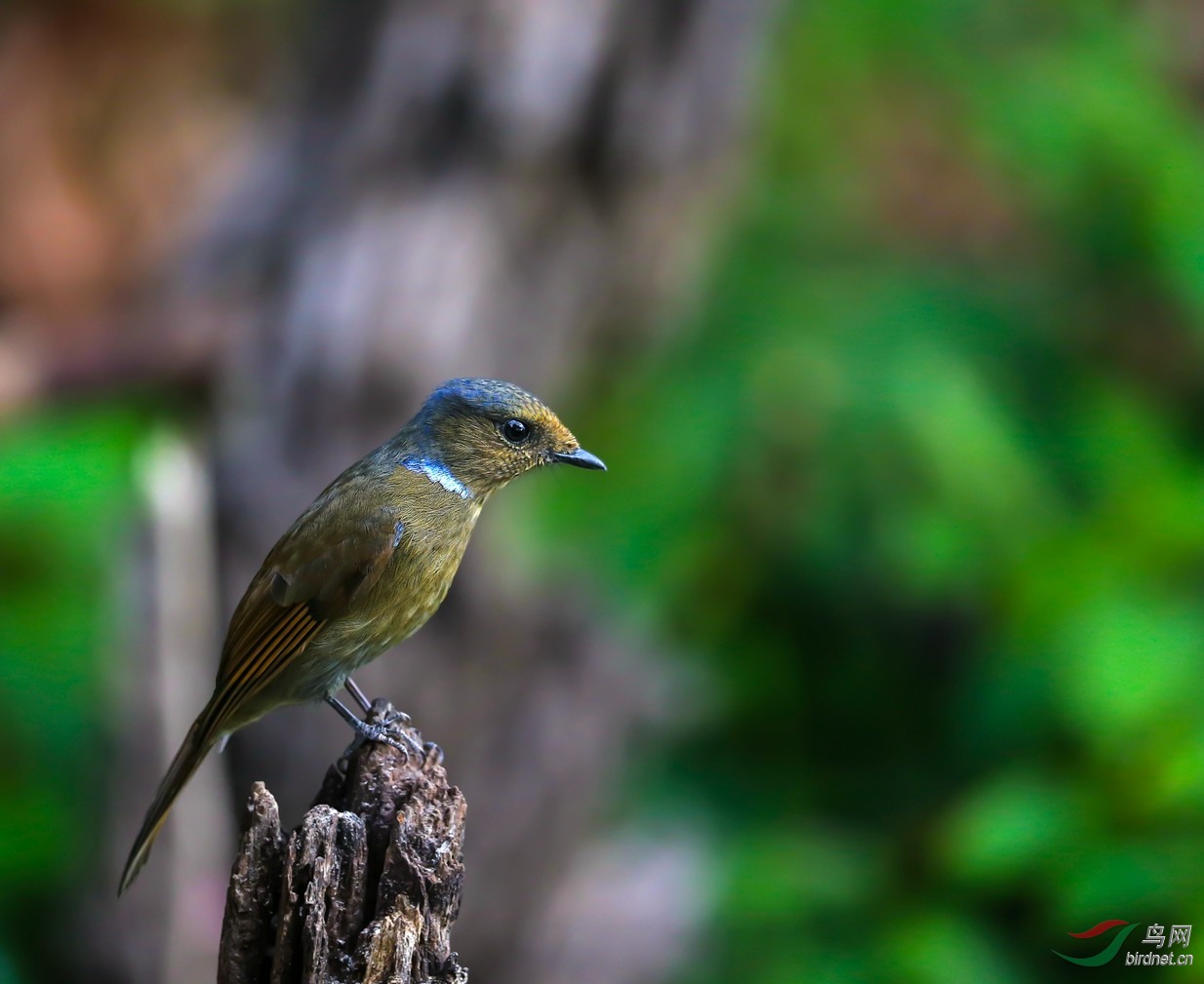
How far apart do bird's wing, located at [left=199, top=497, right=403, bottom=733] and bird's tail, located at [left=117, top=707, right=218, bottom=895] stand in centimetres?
3

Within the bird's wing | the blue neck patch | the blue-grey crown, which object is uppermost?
the blue-grey crown

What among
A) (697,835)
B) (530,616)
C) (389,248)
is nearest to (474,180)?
(389,248)

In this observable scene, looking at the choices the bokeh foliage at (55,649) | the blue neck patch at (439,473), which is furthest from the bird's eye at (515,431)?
the bokeh foliage at (55,649)

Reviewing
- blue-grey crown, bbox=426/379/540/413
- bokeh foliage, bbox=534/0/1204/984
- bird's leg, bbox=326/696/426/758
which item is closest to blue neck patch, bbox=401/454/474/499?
blue-grey crown, bbox=426/379/540/413

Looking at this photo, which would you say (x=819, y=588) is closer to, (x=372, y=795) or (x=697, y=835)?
(x=697, y=835)

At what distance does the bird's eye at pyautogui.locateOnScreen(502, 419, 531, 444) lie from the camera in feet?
10.8

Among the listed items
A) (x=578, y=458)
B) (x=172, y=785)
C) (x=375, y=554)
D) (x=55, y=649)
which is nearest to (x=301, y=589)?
(x=375, y=554)

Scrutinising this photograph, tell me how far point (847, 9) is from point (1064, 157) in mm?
1315

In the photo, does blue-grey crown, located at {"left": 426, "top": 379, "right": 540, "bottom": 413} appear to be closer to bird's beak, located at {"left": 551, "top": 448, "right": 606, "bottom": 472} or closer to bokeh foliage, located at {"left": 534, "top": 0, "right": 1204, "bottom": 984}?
bird's beak, located at {"left": 551, "top": 448, "right": 606, "bottom": 472}

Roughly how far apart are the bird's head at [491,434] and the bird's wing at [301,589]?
22cm

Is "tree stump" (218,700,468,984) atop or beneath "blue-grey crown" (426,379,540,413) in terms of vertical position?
beneath

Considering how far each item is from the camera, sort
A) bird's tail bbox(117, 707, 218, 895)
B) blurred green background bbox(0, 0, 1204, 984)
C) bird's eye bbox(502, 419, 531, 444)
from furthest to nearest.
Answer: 1. blurred green background bbox(0, 0, 1204, 984)
2. bird's eye bbox(502, 419, 531, 444)
3. bird's tail bbox(117, 707, 218, 895)

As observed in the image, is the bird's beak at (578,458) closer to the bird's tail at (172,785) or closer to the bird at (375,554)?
the bird at (375,554)

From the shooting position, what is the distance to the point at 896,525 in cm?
581
